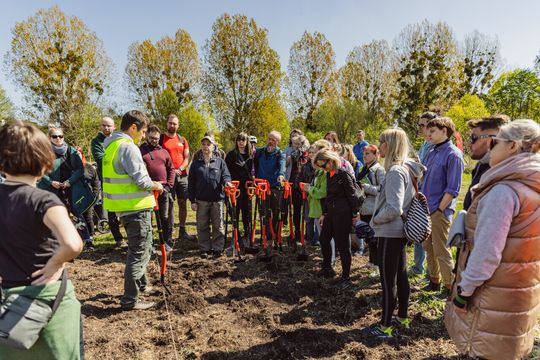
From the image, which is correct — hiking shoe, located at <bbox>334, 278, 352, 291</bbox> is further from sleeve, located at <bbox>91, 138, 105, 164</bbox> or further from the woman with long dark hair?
sleeve, located at <bbox>91, 138, 105, 164</bbox>

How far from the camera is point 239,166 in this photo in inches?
267

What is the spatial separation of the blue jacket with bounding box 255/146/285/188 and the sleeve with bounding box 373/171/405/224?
3533 mm

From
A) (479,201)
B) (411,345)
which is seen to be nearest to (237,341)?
(411,345)

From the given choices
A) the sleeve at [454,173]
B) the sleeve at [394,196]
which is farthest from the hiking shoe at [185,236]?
the sleeve at [454,173]

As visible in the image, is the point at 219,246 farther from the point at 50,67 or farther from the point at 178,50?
the point at 178,50

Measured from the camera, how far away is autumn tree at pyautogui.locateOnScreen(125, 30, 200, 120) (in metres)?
32.3

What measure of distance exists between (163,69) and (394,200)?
33.2m

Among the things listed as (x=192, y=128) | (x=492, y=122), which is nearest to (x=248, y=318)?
(x=492, y=122)

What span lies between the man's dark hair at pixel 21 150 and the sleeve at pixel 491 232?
8.45 feet

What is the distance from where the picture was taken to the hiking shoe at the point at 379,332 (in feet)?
11.3

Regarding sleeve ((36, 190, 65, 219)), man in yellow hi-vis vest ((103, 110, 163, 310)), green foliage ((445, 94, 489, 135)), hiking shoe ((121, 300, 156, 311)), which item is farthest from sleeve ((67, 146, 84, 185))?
green foliage ((445, 94, 489, 135))

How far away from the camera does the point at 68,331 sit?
1949 mm

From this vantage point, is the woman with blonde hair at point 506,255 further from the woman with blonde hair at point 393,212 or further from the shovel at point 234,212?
the shovel at point 234,212

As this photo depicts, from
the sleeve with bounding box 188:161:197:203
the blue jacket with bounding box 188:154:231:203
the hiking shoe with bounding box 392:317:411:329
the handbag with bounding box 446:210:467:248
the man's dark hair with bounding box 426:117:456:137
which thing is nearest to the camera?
the handbag with bounding box 446:210:467:248
